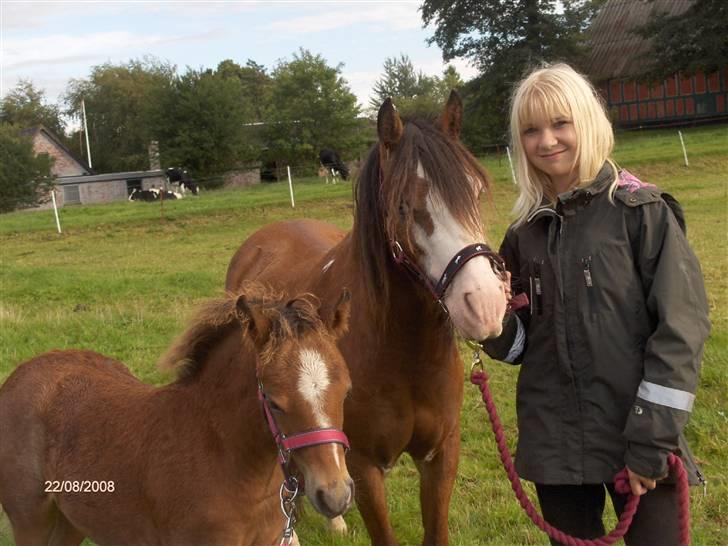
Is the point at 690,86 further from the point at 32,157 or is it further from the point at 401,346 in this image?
the point at 401,346

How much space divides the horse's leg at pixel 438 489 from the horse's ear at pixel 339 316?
1055 millimetres

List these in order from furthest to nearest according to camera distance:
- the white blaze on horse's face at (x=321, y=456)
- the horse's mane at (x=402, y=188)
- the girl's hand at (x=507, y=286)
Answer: the horse's mane at (x=402, y=188), the girl's hand at (x=507, y=286), the white blaze on horse's face at (x=321, y=456)

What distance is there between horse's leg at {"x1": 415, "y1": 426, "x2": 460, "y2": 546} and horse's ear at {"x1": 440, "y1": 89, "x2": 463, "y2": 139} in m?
1.35

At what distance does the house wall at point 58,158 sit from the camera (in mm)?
44000

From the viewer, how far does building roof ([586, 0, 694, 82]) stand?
110ft

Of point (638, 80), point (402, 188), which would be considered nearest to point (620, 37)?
point (638, 80)

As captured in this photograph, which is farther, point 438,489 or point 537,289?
point 438,489

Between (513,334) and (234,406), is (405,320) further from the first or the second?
(234,406)

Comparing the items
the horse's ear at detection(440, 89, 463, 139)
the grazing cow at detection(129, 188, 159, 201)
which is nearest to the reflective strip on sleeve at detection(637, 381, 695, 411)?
the horse's ear at detection(440, 89, 463, 139)

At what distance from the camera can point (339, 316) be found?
247cm

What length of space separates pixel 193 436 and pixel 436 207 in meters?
1.22
